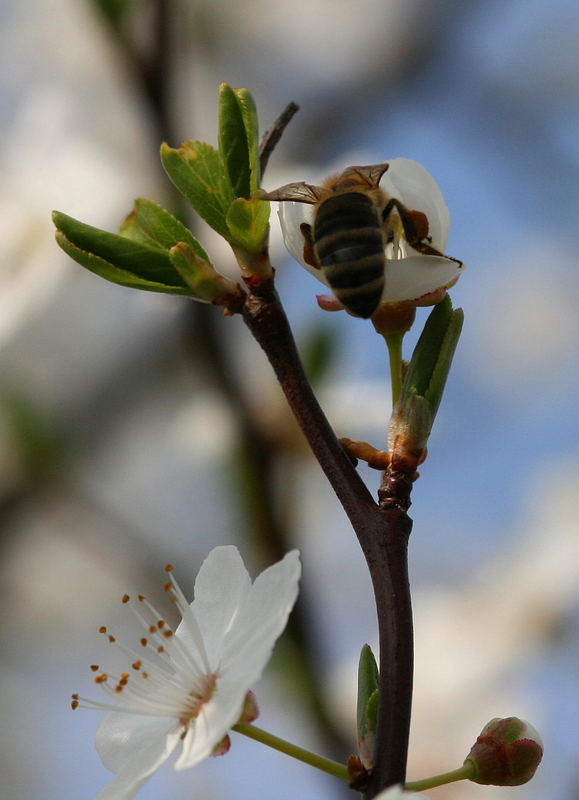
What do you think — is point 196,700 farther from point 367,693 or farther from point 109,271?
point 109,271

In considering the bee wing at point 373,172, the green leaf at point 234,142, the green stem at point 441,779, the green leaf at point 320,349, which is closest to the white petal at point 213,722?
the green stem at point 441,779

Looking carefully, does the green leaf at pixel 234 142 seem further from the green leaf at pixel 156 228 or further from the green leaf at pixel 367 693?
the green leaf at pixel 367 693

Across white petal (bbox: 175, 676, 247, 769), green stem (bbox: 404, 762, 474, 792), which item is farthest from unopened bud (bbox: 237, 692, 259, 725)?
green stem (bbox: 404, 762, 474, 792)

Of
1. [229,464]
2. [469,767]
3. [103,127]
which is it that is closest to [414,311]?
[469,767]

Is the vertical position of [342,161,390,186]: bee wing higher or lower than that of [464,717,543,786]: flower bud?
higher

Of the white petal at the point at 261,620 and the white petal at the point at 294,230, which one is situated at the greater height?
the white petal at the point at 294,230

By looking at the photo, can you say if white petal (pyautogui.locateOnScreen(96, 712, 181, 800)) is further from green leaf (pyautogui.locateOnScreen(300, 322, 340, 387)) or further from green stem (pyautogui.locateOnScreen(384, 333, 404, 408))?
green leaf (pyautogui.locateOnScreen(300, 322, 340, 387))
